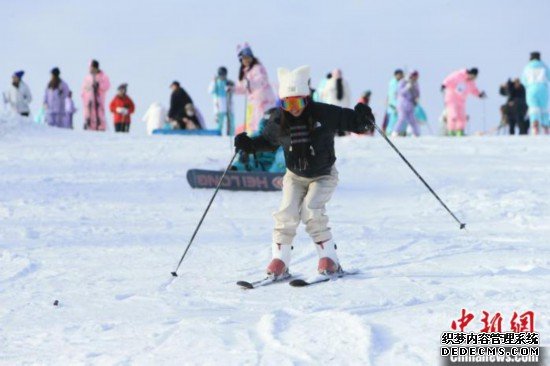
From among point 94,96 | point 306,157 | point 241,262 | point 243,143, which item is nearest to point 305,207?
point 306,157

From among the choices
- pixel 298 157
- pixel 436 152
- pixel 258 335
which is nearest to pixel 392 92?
pixel 436 152

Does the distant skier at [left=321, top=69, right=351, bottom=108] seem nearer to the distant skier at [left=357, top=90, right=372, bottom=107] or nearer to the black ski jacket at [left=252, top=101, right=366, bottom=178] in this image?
the distant skier at [left=357, top=90, right=372, bottom=107]

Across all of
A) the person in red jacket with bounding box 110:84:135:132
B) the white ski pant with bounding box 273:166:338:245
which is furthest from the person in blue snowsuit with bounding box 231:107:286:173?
the person in red jacket with bounding box 110:84:135:132

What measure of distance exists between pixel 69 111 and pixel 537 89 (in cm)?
1113

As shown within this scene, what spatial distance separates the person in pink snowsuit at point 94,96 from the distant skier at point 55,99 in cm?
50

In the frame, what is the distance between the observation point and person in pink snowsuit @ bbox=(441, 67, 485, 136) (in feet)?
60.8

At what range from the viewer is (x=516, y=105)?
19.2 m

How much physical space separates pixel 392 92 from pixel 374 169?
316 inches

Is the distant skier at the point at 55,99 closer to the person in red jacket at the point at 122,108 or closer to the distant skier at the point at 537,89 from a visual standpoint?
the person in red jacket at the point at 122,108

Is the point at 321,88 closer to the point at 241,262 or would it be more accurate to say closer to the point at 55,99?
the point at 55,99

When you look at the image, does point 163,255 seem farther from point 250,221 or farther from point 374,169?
point 374,169

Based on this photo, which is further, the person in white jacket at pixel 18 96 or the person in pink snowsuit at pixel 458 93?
the person in pink snowsuit at pixel 458 93

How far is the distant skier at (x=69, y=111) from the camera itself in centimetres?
1941

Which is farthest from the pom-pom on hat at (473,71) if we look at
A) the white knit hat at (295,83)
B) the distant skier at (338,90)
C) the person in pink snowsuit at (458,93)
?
the white knit hat at (295,83)
